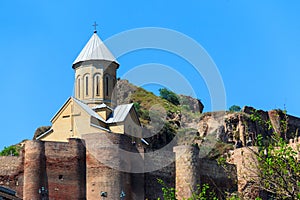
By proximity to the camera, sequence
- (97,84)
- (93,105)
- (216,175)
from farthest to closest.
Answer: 1. (97,84)
2. (93,105)
3. (216,175)

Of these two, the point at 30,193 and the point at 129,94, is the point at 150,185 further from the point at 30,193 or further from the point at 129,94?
the point at 129,94

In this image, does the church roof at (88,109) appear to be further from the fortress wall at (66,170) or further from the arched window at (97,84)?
the fortress wall at (66,170)

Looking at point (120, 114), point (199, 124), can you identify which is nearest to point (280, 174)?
point (120, 114)

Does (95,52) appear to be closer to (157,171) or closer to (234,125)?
(157,171)

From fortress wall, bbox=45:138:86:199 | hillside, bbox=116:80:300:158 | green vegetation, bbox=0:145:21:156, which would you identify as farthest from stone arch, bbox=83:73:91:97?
hillside, bbox=116:80:300:158

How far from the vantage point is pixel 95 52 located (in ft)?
170

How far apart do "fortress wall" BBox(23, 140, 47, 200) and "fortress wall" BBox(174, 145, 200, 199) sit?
864 cm

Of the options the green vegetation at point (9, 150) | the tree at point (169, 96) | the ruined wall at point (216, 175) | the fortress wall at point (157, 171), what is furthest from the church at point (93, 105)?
the tree at point (169, 96)

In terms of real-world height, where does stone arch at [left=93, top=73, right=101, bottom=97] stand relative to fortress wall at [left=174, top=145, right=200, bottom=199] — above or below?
above

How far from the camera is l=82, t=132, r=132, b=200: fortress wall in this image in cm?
4100

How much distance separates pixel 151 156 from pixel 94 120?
5560 millimetres

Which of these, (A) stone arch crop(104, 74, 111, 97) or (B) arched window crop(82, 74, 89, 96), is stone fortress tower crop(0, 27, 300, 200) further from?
(A) stone arch crop(104, 74, 111, 97)

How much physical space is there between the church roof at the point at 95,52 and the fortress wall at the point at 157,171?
954 cm

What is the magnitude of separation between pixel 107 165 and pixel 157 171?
4158 millimetres
